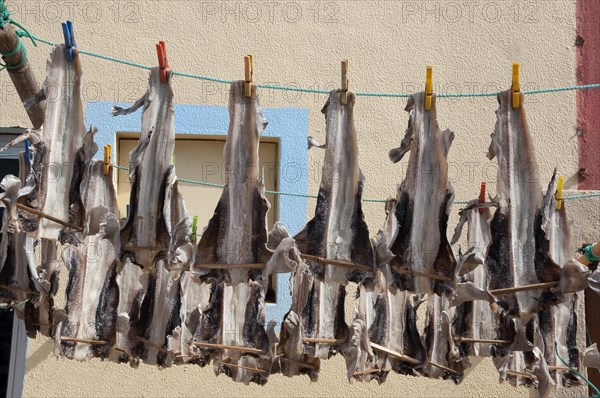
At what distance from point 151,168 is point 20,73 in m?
0.96

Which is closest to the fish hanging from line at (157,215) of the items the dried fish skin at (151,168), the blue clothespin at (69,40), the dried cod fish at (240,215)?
the dried fish skin at (151,168)

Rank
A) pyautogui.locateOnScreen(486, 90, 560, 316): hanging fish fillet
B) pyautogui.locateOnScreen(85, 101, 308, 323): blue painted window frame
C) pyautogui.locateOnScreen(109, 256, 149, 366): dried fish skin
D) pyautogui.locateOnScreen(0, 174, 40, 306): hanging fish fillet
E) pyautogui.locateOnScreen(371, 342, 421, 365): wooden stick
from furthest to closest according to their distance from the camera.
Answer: pyautogui.locateOnScreen(85, 101, 308, 323): blue painted window frame < pyautogui.locateOnScreen(371, 342, 421, 365): wooden stick < pyautogui.locateOnScreen(109, 256, 149, 366): dried fish skin < pyautogui.locateOnScreen(0, 174, 40, 306): hanging fish fillet < pyautogui.locateOnScreen(486, 90, 560, 316): hanging fish fillet

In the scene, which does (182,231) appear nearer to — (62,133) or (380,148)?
(62,133)

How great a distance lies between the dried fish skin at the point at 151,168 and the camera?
395 centimetres

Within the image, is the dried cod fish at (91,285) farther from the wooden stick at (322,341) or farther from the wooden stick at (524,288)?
the wooden stick at (524,288)

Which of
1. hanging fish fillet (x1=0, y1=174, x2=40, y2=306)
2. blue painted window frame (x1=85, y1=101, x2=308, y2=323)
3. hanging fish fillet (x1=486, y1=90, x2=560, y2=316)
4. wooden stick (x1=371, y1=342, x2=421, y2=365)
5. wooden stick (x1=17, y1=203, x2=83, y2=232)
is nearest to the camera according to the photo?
wooden stick (x1=17, y1=203, x2=83, y2=232)

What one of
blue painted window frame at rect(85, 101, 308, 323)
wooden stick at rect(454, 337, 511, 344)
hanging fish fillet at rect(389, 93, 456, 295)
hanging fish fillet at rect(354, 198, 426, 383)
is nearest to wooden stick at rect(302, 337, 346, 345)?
hanging fish fillet at rect(354, 198, 426, 383)

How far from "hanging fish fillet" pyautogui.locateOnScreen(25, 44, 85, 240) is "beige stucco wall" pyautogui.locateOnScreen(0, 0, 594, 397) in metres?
2.33

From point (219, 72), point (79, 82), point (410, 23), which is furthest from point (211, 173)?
point (79, 82)

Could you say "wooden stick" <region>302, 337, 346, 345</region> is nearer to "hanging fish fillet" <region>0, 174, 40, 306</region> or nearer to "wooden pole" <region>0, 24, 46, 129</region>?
"hanging fish fillet" <region>0, 174, 40, 306</region>

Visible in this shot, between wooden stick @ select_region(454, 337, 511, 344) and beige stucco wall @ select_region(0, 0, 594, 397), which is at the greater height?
beige stucco wall @ select_region(0, 0, 594, 397)

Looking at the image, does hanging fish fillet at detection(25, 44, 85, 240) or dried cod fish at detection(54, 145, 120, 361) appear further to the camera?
dried cod fish at detection(54, 145, 120, 361)

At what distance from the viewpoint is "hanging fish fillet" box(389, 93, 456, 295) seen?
13.1ft

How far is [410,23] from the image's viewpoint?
6.66 meters
